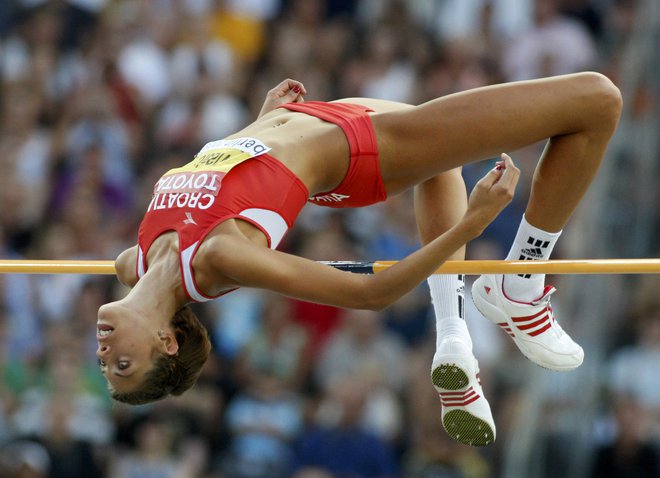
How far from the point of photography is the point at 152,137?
9.59 metres

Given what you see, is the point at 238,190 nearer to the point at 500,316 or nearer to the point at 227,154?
the point at 227,154

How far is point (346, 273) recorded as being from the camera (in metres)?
4.36

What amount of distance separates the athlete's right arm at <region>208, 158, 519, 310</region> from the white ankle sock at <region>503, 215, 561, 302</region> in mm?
597

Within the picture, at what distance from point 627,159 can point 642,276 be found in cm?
78

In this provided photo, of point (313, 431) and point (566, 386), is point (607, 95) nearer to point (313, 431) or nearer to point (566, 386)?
point (566, 386)

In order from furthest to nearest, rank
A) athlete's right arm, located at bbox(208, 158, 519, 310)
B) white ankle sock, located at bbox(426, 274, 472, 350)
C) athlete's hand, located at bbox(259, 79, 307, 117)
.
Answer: white ankle sock, located at bbox(426, 274, 472, 350) → athlete's hand, located at bbox(259, 79, 307, 117) → athlete's right arm, located at bbox(208, 158, 519, 310)

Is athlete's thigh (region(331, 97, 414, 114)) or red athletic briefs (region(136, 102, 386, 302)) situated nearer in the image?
red athletic briefs (region(136, 102, 386, 302))

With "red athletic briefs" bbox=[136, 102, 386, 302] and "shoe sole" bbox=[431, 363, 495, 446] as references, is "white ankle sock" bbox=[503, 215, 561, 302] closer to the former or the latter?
"shoe sole" bbox=[431, 363, 495, 446]

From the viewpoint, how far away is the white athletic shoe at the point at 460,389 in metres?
5.09

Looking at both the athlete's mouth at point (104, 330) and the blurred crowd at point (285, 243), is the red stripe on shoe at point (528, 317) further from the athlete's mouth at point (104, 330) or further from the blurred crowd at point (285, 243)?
the blurred crowd at point (285, 243)

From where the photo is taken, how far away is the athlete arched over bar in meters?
4.33

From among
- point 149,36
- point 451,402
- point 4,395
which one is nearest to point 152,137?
point 149,36

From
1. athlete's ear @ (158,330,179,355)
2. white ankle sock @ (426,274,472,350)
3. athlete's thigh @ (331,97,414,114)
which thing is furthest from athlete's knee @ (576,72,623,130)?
athlete's ear @ (158,330,179,355)

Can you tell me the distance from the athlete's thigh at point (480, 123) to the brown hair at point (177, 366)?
1014 mm
